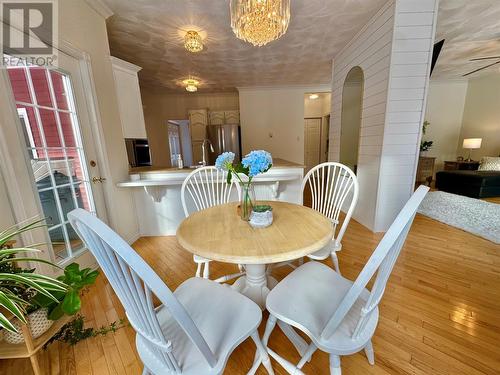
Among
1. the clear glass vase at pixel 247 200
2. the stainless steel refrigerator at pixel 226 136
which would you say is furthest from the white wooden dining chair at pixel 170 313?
the stainless steel refrigerator at pixel 226 136

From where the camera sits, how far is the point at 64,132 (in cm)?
175

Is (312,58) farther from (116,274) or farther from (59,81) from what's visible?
(116,274)

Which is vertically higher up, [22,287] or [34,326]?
[22,287]

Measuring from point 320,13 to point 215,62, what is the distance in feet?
6.01

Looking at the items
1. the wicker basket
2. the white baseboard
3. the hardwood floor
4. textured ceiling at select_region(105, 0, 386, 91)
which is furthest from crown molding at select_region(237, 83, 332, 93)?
the wicker basket

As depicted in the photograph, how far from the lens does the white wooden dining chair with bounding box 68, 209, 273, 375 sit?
0.51 metres

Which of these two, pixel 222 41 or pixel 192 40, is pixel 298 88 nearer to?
pixel 222 41

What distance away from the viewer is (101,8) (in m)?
1.96

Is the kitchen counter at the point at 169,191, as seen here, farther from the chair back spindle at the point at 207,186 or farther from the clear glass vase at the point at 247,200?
the clear glass vase at the point at 247,200

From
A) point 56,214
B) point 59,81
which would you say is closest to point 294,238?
point 56,214

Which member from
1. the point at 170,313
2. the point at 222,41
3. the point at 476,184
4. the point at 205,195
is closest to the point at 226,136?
the point at 222,41

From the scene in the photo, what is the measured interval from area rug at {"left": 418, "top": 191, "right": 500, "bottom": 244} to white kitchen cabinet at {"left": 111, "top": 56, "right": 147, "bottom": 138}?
4468 mm

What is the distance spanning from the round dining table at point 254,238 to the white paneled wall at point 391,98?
1.66 meters

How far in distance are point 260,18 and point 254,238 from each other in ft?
5.35
